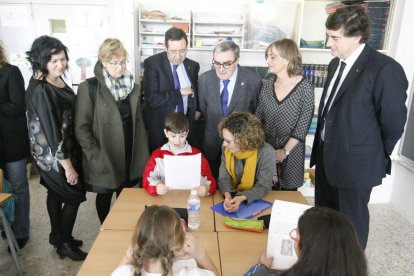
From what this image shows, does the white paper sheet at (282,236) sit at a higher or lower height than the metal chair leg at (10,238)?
higher

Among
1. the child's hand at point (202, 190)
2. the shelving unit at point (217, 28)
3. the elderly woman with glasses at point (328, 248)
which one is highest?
the shelving unit at point (217, 28)

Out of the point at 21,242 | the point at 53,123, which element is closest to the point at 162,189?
the point at 53,123

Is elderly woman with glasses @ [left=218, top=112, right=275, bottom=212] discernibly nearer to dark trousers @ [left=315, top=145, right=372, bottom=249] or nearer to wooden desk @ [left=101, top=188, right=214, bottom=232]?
wooden desk @ [left=101, top=188, right=214, bottom=232]

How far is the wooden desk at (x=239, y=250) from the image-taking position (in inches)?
50.5

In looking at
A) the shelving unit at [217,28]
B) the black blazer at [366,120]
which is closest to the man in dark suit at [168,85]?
the black blazer at [366,120]

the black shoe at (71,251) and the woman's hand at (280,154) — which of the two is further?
the black shoe at (71,251)

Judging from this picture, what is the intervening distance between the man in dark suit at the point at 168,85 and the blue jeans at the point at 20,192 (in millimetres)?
924

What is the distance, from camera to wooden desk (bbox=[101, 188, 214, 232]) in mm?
1562

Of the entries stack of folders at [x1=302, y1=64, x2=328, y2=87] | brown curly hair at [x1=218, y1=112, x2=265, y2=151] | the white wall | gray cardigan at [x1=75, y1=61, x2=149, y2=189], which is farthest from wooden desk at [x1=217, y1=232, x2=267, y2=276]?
stack of folders at [x1=302, y1=64, x2=328, y2=87]

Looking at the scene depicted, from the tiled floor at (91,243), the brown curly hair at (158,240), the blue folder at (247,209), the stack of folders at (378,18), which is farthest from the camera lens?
the stack of folders at (378,18)

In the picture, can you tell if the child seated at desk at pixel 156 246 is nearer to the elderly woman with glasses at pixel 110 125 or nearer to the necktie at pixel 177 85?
the elderly woman with glasses at pixel 110 125

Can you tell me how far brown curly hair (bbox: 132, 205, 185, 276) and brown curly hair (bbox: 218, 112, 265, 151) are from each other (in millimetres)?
890

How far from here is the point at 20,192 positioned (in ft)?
7.68

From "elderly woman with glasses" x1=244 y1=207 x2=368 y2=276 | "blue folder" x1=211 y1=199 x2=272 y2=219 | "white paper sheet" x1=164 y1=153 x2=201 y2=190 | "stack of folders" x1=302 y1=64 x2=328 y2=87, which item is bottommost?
"blue folder" x1=211 y1=199 x2=272 y2=219
